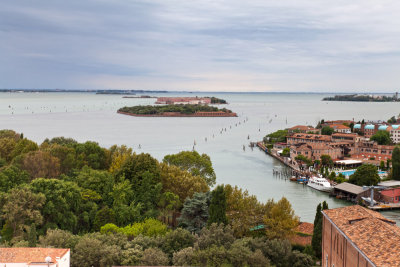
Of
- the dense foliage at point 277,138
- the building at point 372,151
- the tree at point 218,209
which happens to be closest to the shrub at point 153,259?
the tree at point 218,209

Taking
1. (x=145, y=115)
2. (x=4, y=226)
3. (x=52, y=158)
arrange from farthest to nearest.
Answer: (x=145, y=115) < (x=52, y=158) < (x=4, y=226)

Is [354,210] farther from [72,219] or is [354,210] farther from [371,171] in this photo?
[371,171]

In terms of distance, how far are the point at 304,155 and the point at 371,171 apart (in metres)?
10.3

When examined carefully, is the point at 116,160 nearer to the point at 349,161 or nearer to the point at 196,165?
the point at 196,165

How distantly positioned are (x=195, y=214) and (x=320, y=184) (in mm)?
13817

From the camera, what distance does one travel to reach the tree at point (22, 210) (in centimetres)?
1291

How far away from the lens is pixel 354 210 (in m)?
10.2

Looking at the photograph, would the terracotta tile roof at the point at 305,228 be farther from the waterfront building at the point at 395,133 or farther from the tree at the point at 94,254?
the waterfront building at the point at 395,133

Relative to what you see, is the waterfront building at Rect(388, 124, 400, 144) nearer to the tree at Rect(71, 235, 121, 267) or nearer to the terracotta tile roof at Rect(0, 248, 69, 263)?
the tree at Rect(71, 235, 121, 267)

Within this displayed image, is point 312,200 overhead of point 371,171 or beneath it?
beneath

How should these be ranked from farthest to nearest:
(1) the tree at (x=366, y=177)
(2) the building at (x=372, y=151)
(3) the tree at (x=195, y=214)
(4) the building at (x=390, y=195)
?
(2) the building at (x=372, y=151)
(1) the tree at (x=366, y=177)
(4) the building at (x=390, y=195)
(3) the tree at (x=195, y=214)

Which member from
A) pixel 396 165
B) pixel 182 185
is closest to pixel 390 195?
pixel 396 165

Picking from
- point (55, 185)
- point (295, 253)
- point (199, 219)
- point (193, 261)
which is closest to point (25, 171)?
point (55, 185)

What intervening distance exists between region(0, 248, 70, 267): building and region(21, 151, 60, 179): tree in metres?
9.33
